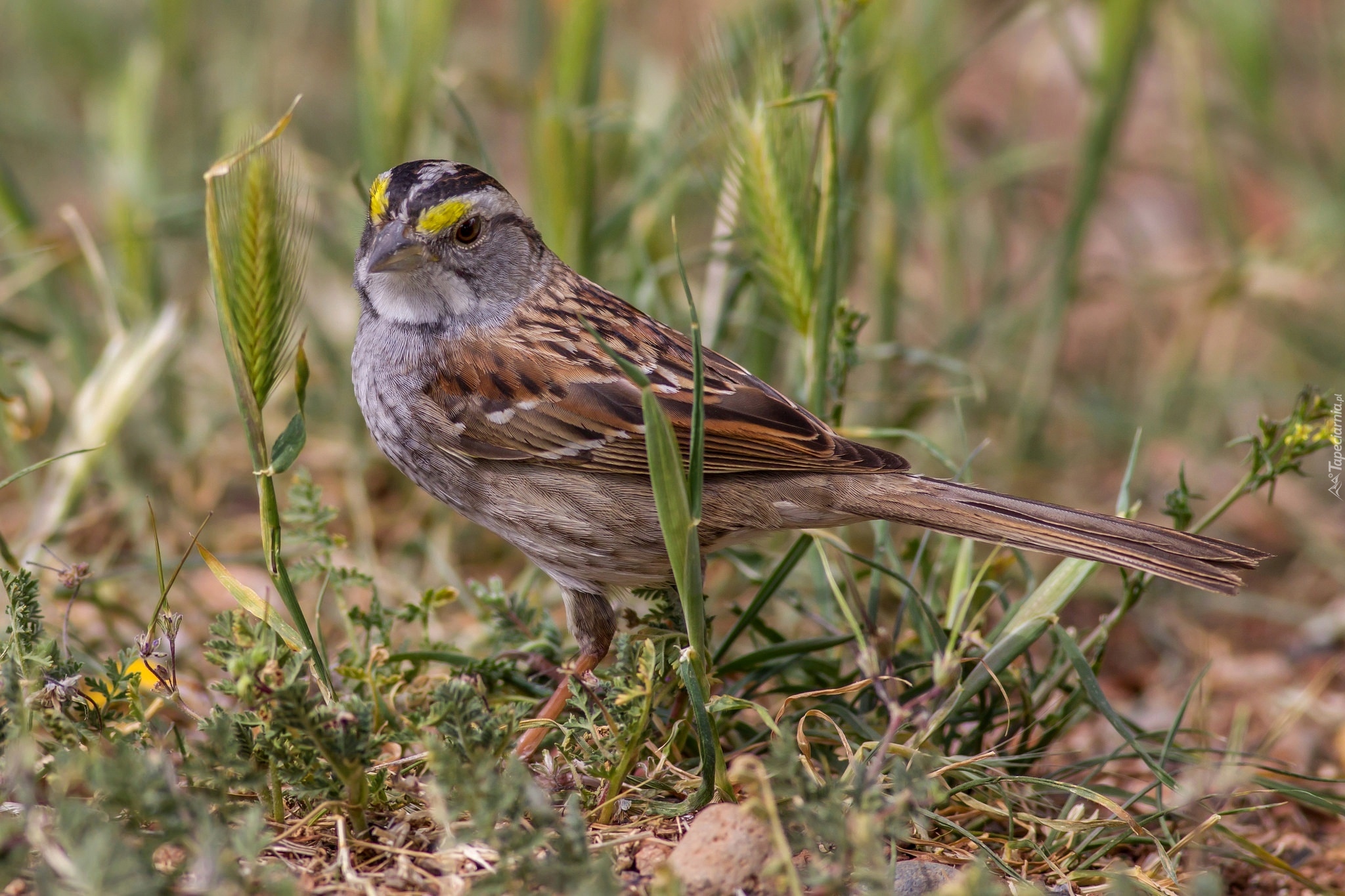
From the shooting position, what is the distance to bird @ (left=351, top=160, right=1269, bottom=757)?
121 inches

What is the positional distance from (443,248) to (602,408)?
593 millimetres

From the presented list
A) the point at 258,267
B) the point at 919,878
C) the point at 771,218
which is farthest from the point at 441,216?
the point at 919,878

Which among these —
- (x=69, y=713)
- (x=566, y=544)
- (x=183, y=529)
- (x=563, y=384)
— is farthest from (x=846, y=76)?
(x=69, y=713)

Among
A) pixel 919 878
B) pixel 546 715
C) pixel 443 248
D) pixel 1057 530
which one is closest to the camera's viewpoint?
pixel 919 878

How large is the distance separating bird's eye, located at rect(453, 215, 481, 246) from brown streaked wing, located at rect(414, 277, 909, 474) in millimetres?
251

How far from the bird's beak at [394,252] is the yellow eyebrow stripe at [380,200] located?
5 cm

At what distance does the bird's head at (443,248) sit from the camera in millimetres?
3152

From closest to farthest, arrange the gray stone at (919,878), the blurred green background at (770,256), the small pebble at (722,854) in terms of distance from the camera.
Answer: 1. the small pebble at (722,854)
2. the gray stone at (919,878)
3. the blurred green background at (770,256)

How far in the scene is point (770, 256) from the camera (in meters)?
3.19

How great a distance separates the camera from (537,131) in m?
4.23

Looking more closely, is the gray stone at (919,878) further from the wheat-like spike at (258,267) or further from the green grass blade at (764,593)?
the wheat-like spike at (258,267)

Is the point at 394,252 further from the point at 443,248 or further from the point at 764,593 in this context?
the point at 764,593

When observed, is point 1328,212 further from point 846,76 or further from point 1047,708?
point 1047,708

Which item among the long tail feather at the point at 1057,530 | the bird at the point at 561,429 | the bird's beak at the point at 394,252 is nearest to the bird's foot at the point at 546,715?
the bird at the point at 561,429
